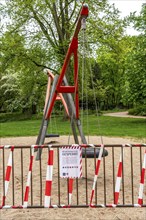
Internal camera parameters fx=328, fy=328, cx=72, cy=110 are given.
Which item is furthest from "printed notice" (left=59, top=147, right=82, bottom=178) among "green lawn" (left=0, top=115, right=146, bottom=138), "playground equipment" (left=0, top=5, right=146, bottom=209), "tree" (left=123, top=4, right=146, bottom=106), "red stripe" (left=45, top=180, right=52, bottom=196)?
"tree" (left=123, top=4, right=146, bottom=106)

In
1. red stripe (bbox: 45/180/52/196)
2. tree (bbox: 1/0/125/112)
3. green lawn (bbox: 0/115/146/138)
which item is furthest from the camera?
tree (bbox: 1/0/125/112)

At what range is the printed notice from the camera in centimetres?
494

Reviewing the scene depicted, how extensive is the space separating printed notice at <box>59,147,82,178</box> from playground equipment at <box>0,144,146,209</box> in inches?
3.3

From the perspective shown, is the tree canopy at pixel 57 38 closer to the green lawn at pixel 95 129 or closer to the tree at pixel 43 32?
the tree at pixel 43 32

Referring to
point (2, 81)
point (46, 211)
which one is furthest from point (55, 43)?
point (46, 211)

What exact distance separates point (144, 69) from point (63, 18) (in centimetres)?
810

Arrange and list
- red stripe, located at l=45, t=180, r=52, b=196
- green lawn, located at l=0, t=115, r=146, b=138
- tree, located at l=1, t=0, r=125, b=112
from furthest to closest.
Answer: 1. tree, located at l=1, t=0, r=125, b=112
2. green lawn, located at l=0, t=115, r=146, b=138
3. red stripe, located at l=45, t=180, r=52, b=196

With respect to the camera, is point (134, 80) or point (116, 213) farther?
point (134, 80)

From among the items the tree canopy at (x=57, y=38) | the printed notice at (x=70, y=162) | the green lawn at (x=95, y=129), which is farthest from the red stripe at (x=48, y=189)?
the tree canopy at (x=57, y=38)

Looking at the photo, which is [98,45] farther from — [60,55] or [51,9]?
[51,9]

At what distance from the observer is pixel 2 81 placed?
137 ft

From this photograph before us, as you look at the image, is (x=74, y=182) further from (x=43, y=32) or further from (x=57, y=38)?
(x=57, y=38)

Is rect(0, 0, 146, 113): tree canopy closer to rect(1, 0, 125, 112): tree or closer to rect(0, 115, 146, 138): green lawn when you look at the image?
rect(1, 0, 125, 112): tree

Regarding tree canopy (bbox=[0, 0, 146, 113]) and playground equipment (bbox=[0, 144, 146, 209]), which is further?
tree canopy (bbox=[0, 0, 146, 113])
